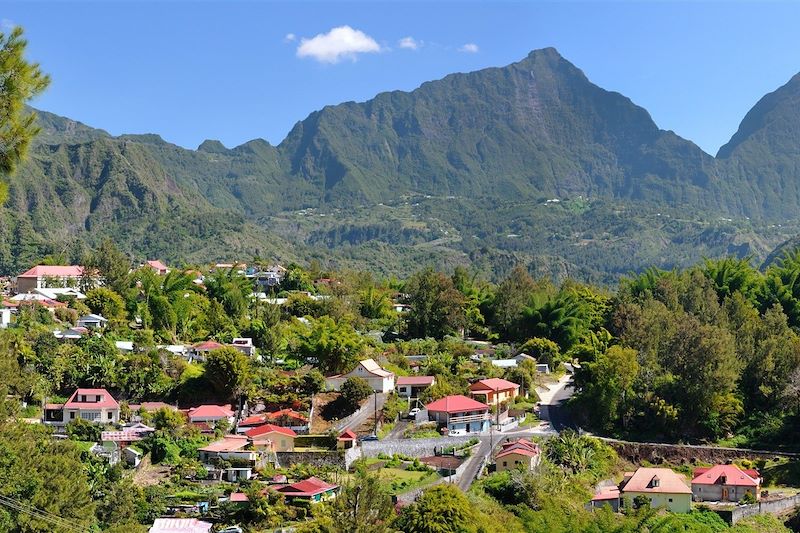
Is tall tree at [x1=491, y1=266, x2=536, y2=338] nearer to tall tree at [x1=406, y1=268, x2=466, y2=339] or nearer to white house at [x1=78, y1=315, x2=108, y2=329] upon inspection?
tall tree at [x1=406, y1=268, x2=466, y2=339]

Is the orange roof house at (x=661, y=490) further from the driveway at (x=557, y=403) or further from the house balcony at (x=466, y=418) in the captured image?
the house balcony at (x=466, y=418)

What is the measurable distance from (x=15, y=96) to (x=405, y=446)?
78.3ft

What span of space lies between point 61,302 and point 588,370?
27919mm

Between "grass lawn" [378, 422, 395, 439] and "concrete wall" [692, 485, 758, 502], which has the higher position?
"grass lawn" [378, 422, 395, 439]

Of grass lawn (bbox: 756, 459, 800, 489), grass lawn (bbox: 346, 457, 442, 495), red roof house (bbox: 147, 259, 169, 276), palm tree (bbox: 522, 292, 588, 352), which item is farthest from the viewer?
red roof house (bbox: 147, 259, 169, 276)

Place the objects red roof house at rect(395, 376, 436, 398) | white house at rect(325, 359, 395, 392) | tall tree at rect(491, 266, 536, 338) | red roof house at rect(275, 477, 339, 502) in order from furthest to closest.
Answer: tall tree at rect(491, 266, 536, 338) < red roof house at rect(395, 376, 436, 398) < white house at rect(325, 359, 395, 392) < red roof house at rect(275, 477, 339, 502)

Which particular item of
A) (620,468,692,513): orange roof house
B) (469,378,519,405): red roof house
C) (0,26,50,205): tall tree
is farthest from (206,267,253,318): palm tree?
(0,26,50,205): tall tree

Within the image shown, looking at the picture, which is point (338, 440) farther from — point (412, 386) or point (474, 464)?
point (412, 386)

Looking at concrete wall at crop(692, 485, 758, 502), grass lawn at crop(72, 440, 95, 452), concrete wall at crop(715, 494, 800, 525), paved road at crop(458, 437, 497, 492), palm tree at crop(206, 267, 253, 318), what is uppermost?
palm tree at crop(206, 267, 253, 318)

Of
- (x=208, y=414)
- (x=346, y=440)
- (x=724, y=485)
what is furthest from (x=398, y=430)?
(x=724, y=485)

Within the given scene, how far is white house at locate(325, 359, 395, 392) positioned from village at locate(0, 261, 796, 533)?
0.17 ft

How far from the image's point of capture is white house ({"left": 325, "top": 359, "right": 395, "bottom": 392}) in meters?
37.1

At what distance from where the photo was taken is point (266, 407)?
3566 cm

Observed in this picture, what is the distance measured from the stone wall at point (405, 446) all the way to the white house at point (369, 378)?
553 cm
